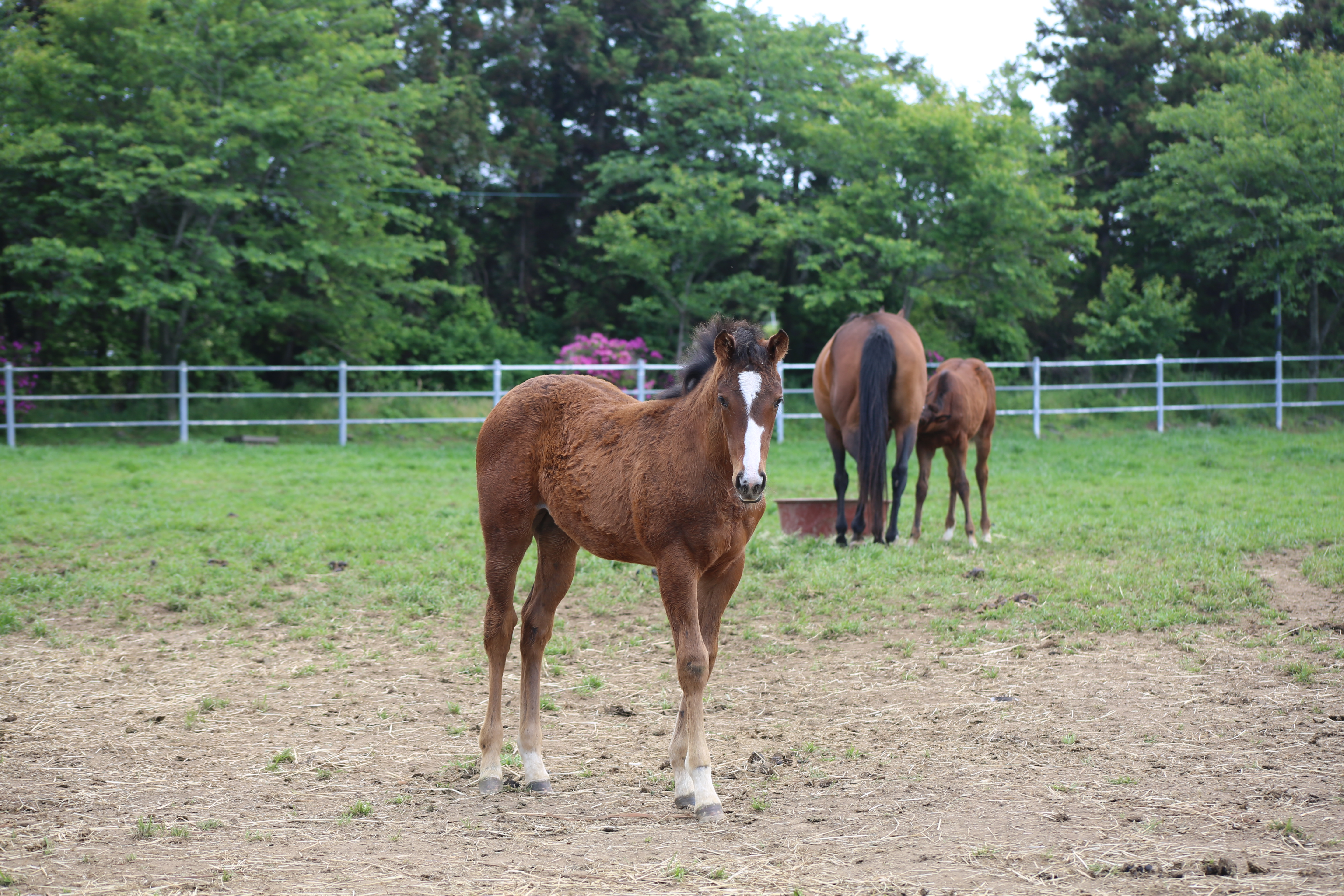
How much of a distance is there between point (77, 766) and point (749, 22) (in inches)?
904

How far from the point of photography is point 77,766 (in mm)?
4184

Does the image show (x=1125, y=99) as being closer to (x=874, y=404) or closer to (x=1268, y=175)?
(x=1268, y=175)

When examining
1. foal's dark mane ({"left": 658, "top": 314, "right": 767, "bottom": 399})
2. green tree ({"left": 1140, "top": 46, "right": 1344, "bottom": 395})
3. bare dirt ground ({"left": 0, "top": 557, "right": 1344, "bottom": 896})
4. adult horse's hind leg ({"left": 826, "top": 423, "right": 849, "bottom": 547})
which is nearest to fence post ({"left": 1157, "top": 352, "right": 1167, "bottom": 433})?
green tree ({"left": 1140, "top": 46, "right": 1344, "bottom": 395})

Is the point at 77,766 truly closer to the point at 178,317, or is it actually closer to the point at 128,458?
the point at 128,458

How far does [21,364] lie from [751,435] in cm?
1843

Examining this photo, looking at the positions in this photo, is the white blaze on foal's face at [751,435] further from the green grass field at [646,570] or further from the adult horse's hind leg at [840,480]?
the adult horse's hind leg at [840,480]

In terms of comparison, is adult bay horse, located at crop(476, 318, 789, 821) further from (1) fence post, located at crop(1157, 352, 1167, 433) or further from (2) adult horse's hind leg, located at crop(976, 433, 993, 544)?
(1) fence post, located at crop(1157, 352, 1167, 433)

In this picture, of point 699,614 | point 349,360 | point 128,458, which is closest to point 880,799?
point 699,614

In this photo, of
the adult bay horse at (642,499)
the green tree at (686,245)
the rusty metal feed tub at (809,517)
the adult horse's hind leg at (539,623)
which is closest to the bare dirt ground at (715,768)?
the adult horse's hind leg at (539,623)

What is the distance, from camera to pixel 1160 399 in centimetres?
1733

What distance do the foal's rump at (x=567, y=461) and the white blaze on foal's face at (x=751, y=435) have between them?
2.00 ft

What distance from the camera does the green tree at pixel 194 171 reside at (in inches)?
651

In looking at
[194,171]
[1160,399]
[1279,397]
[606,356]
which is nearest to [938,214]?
[1160,399]

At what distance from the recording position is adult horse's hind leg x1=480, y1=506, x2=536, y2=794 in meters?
4.18
